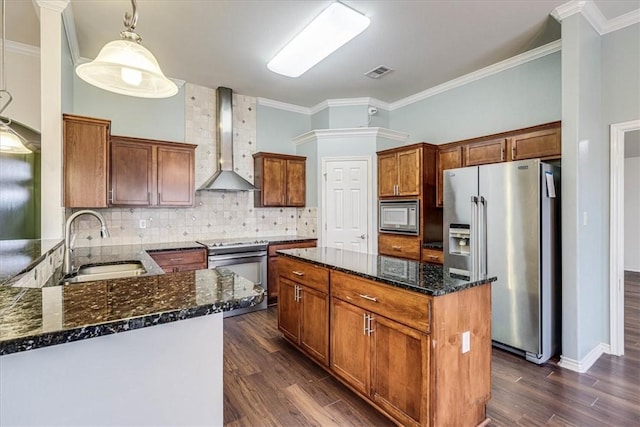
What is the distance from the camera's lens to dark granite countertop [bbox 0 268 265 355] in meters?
0.73

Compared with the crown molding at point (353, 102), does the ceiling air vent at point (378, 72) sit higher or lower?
higher

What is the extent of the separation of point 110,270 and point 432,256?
3.32 metres

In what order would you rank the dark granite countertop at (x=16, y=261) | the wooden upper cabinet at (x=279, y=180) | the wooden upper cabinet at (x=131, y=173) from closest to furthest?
the dark granite countertop at (x=16, y=261), the wooden upper cabinet at (x=131, y=173), the wooden upper cabinet at (x=279, y=180)

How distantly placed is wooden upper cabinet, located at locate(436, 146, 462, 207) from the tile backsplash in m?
1.84

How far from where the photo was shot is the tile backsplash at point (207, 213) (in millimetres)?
3971

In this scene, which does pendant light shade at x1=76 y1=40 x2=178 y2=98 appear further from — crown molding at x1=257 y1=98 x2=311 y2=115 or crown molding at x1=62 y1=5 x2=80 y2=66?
crown molding at x1=257 y1=98 x2=311 y2=115

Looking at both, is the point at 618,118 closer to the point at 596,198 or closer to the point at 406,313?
the point at 596,198

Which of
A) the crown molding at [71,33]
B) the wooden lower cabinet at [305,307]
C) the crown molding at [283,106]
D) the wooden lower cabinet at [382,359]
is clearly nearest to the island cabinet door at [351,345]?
the wooden lower cabinet at [382,359]

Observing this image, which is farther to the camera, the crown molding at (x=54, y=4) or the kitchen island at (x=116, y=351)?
the crown molding at (x=54, y=4)

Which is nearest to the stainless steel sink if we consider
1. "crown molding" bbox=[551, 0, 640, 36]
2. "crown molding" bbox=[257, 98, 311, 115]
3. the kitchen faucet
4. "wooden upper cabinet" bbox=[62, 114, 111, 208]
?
the kitchen faucet

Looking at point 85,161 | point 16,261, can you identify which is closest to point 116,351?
point 16,261

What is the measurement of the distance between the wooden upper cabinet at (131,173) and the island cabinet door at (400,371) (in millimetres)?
3211

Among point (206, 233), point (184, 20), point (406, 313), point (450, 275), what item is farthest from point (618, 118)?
point (206, 233)

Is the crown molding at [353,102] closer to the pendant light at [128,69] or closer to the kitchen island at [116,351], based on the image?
the pendant light at [128,69]
